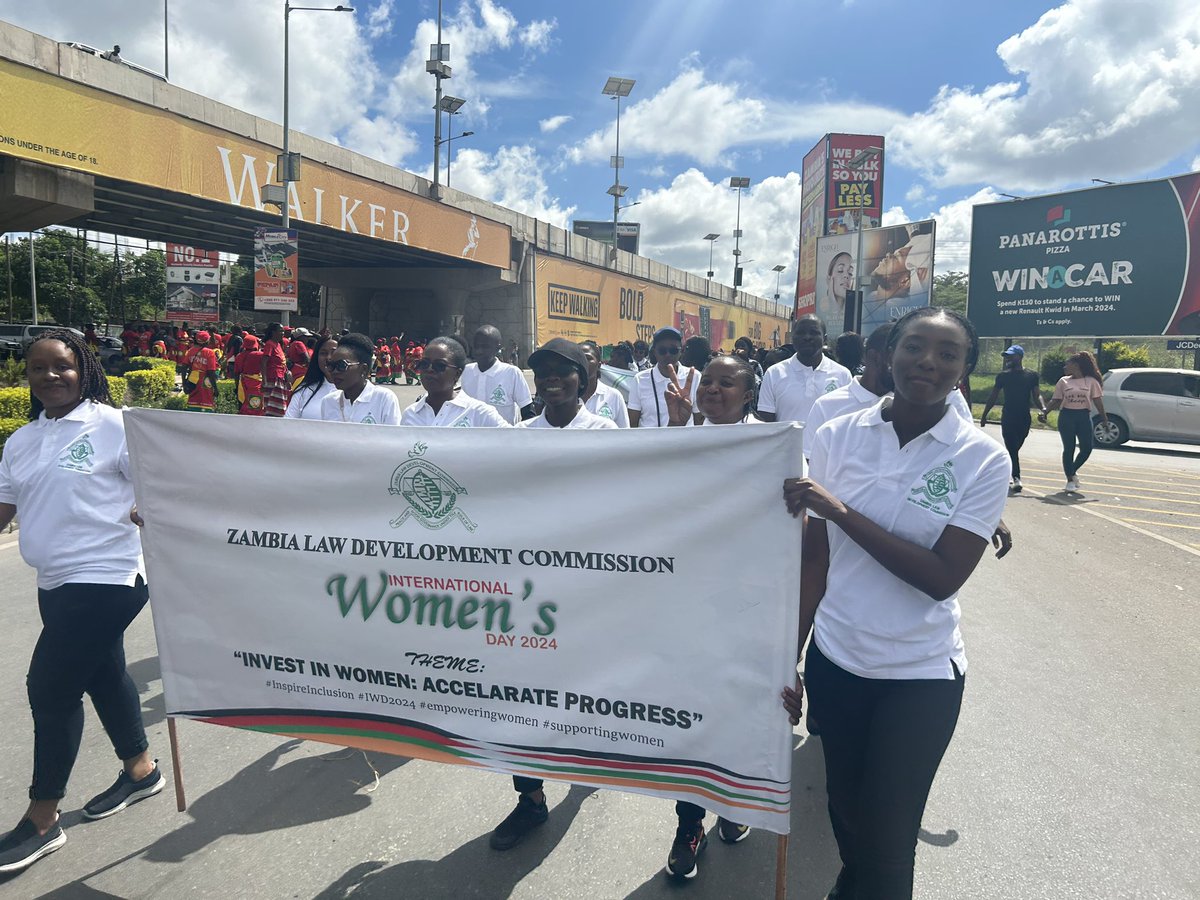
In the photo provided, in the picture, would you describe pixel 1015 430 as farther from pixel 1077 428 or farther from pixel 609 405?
pixel 609 405

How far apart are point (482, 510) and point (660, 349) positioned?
3831 millimetres

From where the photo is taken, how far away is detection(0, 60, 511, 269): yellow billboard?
14.4 meters

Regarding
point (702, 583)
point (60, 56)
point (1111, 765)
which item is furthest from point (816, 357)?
point (60, 56)

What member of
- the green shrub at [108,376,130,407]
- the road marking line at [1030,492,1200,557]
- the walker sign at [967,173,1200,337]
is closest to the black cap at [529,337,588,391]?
the road marking line at [1030,492,1200,557]

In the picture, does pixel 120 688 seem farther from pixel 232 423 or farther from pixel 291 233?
pixel 291 233

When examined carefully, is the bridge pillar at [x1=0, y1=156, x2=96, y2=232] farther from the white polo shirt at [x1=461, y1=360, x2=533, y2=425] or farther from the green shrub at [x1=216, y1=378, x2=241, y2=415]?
the white polo shirt at [x1=461, y1=360, x2=533, y2=425]

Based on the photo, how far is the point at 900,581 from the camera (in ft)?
6.59

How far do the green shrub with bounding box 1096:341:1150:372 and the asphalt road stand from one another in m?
27.7

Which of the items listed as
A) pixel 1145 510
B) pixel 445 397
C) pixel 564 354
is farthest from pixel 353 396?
pixel 1145 510

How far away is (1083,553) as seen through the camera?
7.29 meters

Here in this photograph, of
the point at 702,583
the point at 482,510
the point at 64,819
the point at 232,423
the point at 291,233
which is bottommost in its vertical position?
the point at 64,819

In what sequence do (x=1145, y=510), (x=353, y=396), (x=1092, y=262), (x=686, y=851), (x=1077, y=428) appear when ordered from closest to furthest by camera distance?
(x=686, y=851) → (x=353, y=396) → (x=1145, y=510) → (x=1077, y=428) → (x=1092, y=262)

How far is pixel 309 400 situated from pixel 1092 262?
2865 centimetres

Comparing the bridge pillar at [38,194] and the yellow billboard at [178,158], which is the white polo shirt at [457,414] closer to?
the yellow billboard at [178,158]
